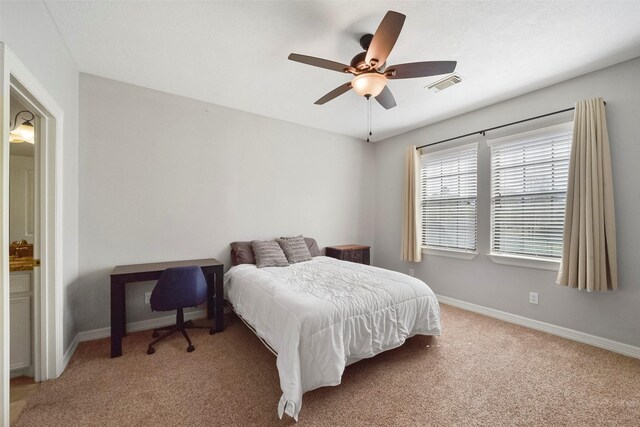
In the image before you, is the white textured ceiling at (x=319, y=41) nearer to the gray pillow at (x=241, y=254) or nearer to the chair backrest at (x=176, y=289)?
the gray pillow at (x=241, y=254)

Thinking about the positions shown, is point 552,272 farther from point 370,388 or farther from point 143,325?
point 143,325

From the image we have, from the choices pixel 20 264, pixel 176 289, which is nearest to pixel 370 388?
pixel 176 289

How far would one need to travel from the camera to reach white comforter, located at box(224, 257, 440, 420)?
1730mm

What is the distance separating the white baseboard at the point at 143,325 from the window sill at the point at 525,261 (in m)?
3.77

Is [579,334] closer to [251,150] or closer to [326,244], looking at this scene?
[326,244]

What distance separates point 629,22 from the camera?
1927 mm

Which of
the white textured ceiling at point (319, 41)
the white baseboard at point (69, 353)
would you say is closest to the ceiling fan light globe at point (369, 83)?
the white textured ceiling at point (319, 41)

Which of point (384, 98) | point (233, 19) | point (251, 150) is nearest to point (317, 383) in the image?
point (384, 98)

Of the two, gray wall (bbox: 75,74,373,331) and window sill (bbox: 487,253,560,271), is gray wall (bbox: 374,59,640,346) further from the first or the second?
A: gray wall (bbox: 75,74,373,331)

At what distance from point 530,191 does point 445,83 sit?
162cm

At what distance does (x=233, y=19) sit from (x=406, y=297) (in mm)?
2665

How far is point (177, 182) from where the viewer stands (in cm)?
310

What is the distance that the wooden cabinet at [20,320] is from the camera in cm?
194

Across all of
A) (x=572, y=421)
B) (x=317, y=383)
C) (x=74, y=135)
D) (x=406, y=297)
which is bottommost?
(x=572, y=421)
